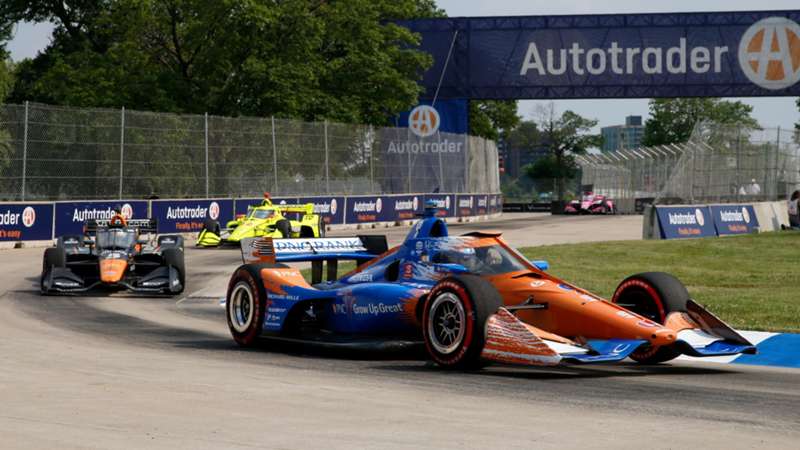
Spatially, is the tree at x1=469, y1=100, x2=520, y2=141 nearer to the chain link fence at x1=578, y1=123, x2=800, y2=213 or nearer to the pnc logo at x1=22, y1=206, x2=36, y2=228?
the chain link fence at x1=578, y1=123, x2=800, y2=213

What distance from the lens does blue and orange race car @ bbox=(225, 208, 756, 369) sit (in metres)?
10.8

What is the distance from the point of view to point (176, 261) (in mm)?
20531

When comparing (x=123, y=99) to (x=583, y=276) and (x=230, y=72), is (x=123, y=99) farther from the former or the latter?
(x=583, y=276)

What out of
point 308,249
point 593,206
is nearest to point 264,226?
point 308,249

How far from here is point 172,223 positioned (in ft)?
117

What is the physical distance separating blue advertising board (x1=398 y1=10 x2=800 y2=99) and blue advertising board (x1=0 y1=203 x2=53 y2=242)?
27963 millimetres

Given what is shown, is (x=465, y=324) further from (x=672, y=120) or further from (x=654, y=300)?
(x=672, y=120)

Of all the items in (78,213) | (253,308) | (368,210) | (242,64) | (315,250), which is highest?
(242,64)

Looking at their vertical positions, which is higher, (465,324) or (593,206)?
(593,206)

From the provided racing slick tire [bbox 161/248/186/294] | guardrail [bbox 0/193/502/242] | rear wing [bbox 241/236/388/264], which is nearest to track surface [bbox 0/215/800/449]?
rear wing [bbox 241/236/388/264]

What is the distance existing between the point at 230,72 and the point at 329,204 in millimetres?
11174

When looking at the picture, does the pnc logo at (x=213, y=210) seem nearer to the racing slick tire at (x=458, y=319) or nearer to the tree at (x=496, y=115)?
the racing slick tire at (x=458, y=319)

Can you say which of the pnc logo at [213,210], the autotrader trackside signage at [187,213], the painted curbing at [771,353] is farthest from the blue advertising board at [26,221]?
the painted curbing at [771,353]

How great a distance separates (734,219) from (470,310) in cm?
2894
